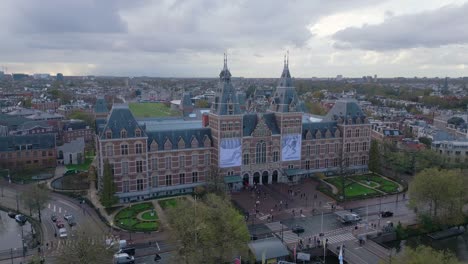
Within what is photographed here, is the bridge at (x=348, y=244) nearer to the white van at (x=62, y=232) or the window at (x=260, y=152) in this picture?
the window at (x=260, y=152)

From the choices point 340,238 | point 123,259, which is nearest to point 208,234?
point 123,259

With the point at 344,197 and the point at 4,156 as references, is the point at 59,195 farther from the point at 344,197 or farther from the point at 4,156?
the point at 344,197

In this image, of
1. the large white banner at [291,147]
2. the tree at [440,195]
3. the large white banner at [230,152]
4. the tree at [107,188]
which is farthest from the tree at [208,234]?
the large white banner at [291,147]

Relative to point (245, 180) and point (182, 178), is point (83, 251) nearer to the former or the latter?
point (182, 178)

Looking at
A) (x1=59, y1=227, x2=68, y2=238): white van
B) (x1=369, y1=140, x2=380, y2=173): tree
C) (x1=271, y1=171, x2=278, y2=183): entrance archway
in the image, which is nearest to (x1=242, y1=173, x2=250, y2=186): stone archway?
(x1=271, y1=171, x2=278, y2=183): entrance archway

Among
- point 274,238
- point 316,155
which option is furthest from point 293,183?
Answer: point 274,238
